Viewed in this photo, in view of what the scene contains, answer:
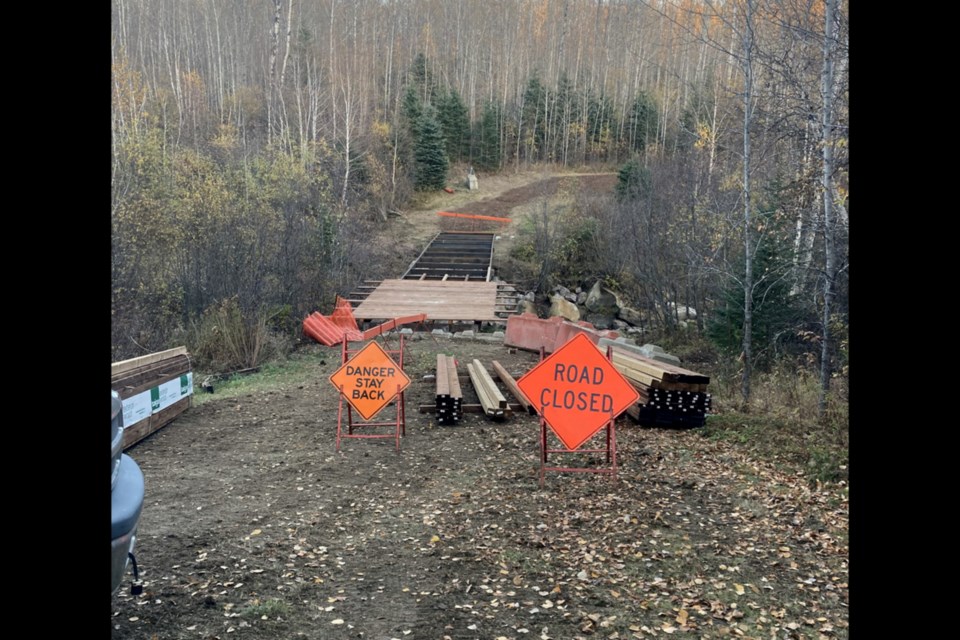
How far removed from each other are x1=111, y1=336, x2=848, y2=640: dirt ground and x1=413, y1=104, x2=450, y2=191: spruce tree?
132 feet

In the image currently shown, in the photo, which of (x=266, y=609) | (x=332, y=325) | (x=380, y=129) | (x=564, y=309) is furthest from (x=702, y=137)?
(x=380, y=129)

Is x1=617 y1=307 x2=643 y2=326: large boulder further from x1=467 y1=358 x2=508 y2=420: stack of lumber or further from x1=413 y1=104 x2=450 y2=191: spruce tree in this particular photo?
x1=413 y1=104 x2=450 y2=191: spruce tree

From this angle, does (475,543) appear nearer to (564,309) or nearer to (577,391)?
(577,391)

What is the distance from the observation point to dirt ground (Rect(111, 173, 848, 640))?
5461 mm

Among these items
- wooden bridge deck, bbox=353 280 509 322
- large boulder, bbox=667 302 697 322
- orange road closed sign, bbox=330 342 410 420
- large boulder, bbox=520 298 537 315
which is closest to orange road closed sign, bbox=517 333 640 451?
orange road closed sign, bbox=330 342 410 420

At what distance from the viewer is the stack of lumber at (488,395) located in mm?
12133

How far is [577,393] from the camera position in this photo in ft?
27.9

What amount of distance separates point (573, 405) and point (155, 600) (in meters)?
4.85

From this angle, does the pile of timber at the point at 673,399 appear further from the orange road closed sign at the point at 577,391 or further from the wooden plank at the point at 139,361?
the wooden plank at the point at 139,361

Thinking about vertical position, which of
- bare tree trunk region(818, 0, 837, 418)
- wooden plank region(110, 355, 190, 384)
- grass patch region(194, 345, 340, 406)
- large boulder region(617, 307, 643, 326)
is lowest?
grass patch region(194, 345, 340, 406)

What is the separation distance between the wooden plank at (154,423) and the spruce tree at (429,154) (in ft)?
125

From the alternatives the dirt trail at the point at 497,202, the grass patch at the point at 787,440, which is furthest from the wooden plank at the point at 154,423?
the dirt trail at the point at 497,202
